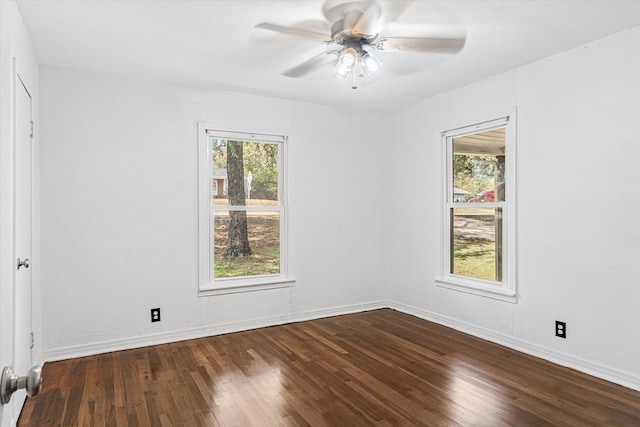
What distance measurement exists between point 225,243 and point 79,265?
1336 mm

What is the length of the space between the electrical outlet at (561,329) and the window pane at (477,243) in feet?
2.25

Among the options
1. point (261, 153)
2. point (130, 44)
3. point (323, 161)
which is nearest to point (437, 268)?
point (323, 161)

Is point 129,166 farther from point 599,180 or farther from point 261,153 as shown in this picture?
point 599,180

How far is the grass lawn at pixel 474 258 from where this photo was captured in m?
3.94

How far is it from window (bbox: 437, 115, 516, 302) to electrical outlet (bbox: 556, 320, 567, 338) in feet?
1.37

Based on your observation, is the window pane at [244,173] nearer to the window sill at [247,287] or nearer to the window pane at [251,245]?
the window pane at [251,245]

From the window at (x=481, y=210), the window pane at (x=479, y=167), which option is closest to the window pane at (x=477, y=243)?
the window at (x=481, y=210)

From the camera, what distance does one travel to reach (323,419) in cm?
240

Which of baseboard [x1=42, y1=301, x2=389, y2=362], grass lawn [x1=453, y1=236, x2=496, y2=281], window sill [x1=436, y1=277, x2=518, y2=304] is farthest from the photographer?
grass lawn [x1=453, y1=236, x2=496, y2=281]

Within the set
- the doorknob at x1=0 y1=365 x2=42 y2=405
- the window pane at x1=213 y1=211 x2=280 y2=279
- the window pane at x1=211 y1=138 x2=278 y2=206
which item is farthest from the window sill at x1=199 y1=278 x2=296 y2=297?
the doorknob at x1=0 y1=365 x2=42 y2=405

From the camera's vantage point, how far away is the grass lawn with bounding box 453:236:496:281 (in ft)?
12.9

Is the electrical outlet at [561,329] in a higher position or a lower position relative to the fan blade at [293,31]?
lower

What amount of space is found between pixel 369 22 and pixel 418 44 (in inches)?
21.2

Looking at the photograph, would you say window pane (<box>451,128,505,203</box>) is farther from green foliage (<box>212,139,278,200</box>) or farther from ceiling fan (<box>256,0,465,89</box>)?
green foliage (<box>212,139,278,200</box>)
